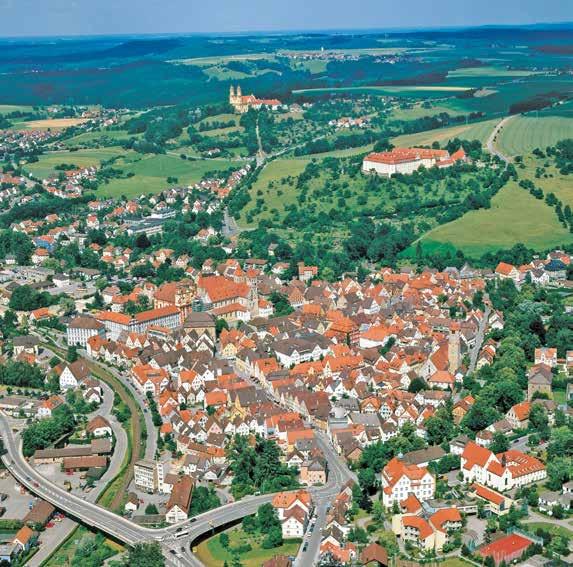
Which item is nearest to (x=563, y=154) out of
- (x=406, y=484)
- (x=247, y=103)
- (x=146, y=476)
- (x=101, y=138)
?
(x=247, y=103)

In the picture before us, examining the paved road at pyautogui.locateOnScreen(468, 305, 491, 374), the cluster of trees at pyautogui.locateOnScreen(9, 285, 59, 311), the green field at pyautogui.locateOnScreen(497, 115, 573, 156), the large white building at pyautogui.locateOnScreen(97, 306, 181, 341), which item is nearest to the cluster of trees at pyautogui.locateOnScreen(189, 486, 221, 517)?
the paved road at pyautogui.locateOnScreen(468, 305, 491, 374)

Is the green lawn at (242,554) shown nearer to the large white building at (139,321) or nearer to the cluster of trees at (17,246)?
the large white building at (139,321)

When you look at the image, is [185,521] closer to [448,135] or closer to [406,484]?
[406,484]

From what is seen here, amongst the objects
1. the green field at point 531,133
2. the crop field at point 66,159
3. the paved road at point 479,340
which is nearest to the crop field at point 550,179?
the green field at point 531,133

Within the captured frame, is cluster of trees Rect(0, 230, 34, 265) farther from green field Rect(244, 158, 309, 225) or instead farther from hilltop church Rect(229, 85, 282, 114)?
hilltop church Rect(229, 85, 282, 114)

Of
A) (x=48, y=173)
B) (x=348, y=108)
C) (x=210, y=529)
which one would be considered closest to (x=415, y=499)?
(x=210, y=529)
